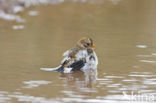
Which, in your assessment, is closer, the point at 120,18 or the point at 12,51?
the point at 12,51

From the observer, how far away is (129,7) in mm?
22484

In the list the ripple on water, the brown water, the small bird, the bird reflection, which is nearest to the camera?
the brown water

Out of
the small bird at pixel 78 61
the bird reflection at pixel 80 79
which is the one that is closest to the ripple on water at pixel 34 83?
the bird reflection at pixel 80 79

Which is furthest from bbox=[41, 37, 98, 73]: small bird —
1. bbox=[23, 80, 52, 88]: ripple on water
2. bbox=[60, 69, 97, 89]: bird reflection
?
bbox=[23, 80, 52, 88]: ripple on water

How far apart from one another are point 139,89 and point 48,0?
1509 cm

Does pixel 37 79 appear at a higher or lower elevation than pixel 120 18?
lower

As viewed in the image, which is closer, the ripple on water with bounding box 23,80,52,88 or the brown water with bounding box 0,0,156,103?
the brown water with bounding box 0,0,156,103

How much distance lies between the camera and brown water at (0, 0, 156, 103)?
27.6ft

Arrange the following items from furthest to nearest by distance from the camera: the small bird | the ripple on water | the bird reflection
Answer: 1. the small bird
2. the bird reflection
3. the ripple on water

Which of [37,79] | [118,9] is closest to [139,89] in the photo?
[37,79]

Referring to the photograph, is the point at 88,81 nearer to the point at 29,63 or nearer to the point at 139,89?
the point at 139,89

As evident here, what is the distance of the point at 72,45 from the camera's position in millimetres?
13586

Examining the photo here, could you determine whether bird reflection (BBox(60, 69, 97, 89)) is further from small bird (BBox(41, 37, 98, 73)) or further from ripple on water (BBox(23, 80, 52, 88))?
ripple on water (BBox(23, 80, 52, 88))

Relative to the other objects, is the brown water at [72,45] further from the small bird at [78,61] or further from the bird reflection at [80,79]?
the small bird at [78,61]
